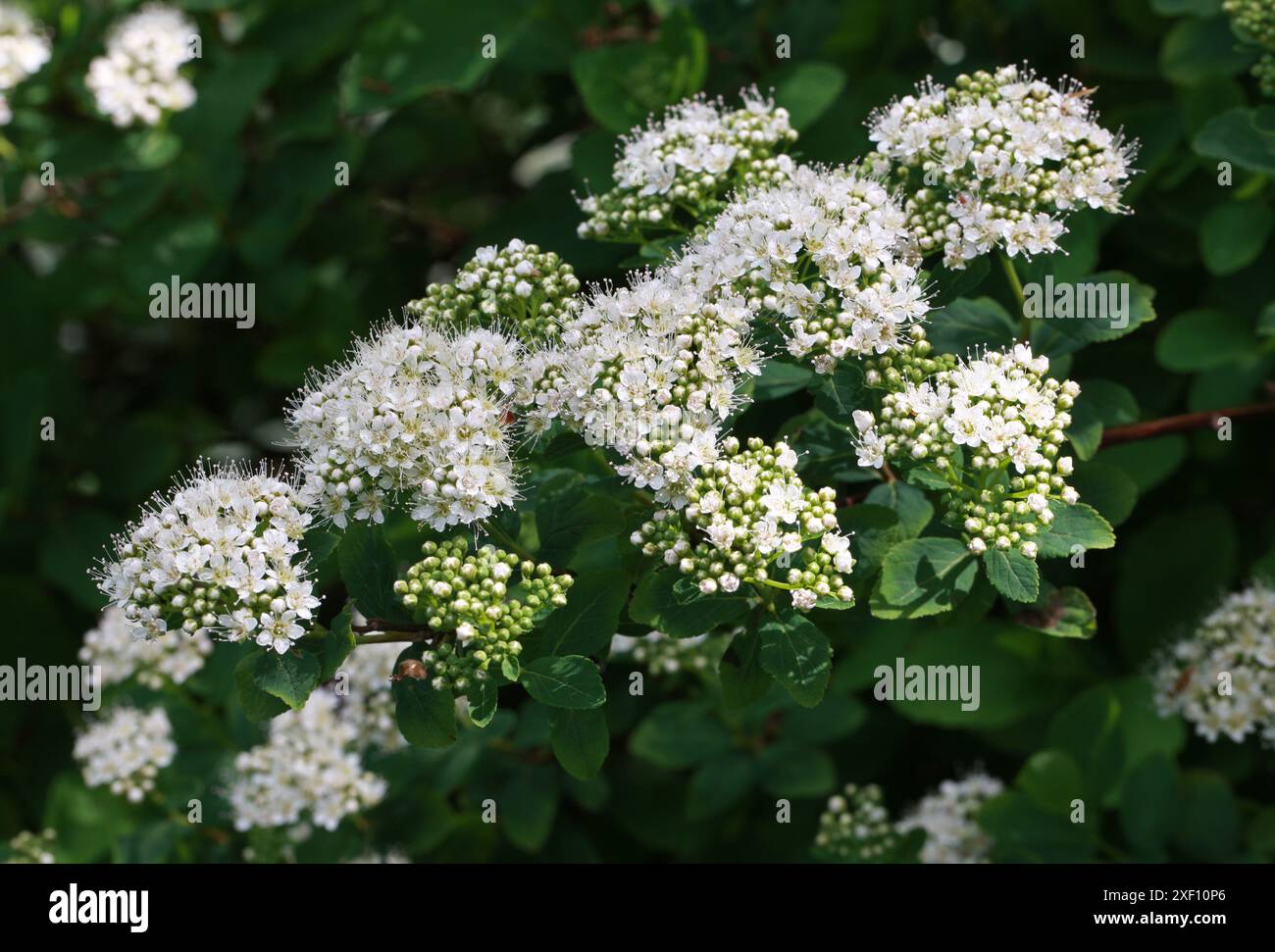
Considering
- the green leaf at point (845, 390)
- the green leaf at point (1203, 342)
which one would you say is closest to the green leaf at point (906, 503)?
the green leaf at point (845, 390)

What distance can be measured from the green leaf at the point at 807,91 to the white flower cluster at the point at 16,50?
7.12ft

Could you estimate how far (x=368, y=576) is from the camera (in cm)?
232

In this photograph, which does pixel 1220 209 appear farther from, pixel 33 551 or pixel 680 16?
pixel 33 551

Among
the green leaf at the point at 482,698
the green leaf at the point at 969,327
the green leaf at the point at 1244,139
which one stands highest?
the green leaf at the point at 1244,139

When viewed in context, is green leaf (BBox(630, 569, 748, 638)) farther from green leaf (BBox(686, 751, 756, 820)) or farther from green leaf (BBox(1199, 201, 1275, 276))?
green leaf (BBox(1199, 201, 1275, 276))

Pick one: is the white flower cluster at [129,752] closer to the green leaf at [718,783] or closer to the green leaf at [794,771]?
the green leaf at [718,783]

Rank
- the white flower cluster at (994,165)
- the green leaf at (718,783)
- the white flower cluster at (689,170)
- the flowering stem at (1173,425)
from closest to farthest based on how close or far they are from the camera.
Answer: the white flower cluster at (994,165), the white flower cluster at (689,170), the flowering stem at (1173,425), the green leaf at (718,783)

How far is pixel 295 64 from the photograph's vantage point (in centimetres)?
441

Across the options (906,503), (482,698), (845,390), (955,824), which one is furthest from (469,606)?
(955,824)

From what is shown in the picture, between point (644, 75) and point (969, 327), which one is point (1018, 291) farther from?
point (644, 75)

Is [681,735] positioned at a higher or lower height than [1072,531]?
lower

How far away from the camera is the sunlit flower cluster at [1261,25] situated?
287 centimetres

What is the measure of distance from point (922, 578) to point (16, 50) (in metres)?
3.13

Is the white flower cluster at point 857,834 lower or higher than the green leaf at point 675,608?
lower
